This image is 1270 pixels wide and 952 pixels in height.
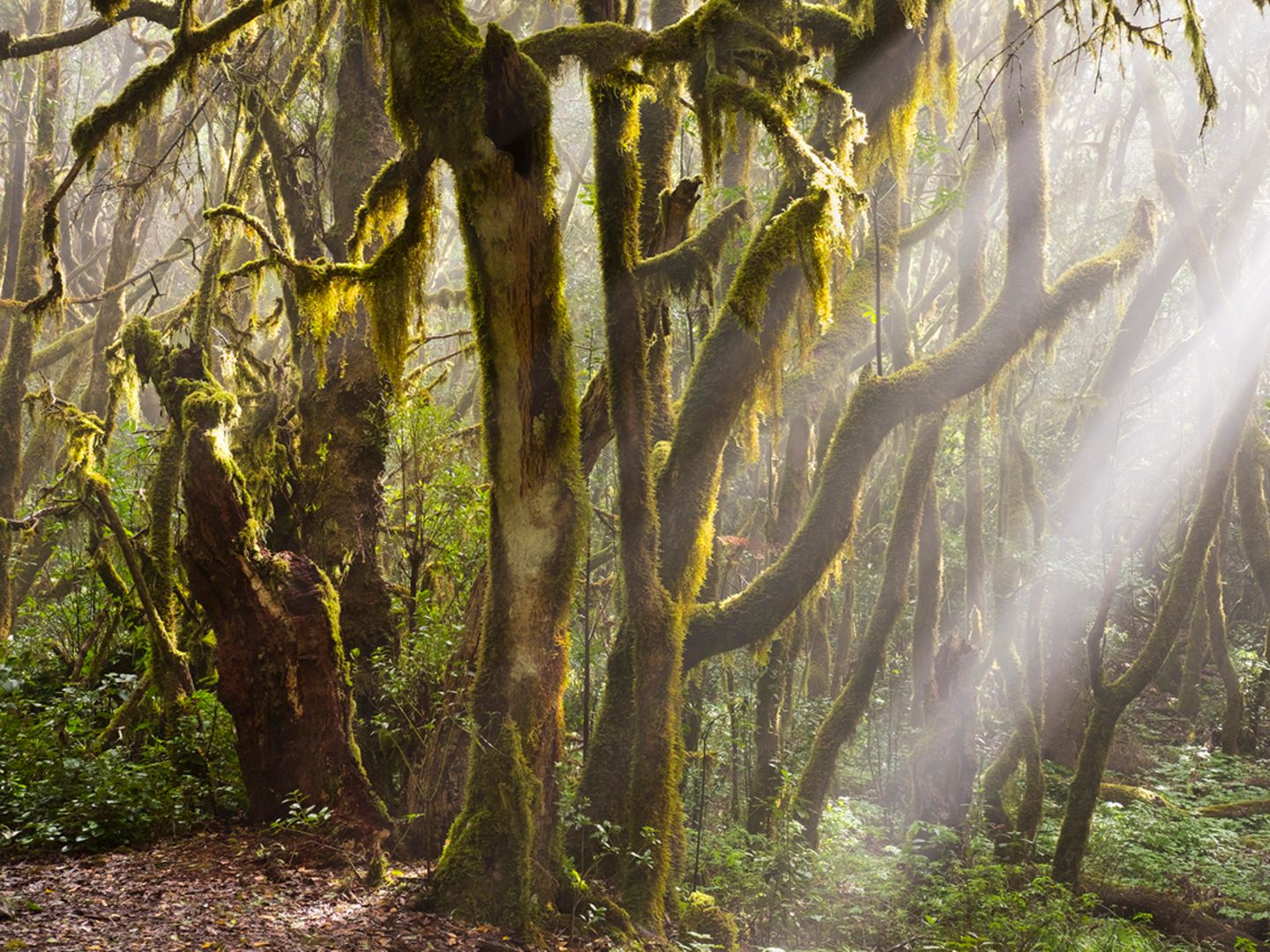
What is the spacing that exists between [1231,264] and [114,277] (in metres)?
18.4

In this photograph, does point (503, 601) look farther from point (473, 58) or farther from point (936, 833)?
point (936, 833)

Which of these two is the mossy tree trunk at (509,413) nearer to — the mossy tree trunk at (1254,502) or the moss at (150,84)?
the moss at (150,84)

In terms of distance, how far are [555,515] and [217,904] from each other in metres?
2.93

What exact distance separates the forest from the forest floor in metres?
0.04

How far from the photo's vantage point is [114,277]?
1552 centimetres

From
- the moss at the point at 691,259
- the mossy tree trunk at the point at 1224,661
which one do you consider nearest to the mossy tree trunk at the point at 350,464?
the moss at the point at 691,259

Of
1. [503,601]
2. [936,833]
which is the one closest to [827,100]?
[503,601]

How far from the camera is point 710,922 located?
7352 mm

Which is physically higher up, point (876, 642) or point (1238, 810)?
point (876, 642)

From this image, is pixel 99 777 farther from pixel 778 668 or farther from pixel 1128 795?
pixel 1128 795

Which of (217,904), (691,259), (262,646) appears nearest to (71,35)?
(262,646)

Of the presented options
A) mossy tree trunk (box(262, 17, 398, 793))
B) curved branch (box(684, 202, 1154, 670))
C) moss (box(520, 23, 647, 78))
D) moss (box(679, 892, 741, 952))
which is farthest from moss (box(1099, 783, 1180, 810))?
moss (box(520, 23, 647, 78))

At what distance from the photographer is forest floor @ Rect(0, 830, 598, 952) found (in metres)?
4.93

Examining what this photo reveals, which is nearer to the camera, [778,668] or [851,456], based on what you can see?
[851,456]
